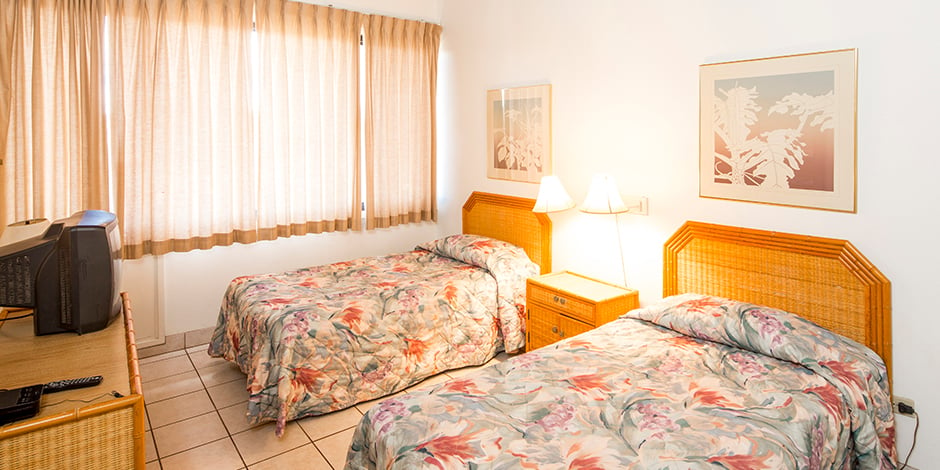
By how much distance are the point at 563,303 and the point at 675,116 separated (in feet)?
4.06

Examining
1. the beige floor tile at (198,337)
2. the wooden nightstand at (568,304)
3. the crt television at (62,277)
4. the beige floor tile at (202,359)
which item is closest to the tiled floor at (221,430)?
the beige floor tile at (202,359)

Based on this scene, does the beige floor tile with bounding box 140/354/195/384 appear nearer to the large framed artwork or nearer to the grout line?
the grout line

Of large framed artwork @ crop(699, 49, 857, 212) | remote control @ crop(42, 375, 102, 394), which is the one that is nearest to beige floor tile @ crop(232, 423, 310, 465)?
remote control @ crop(42, 375, 102, 394)

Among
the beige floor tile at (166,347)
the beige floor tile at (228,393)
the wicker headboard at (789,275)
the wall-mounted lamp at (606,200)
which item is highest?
the wall-mounted lamp at (606,200)

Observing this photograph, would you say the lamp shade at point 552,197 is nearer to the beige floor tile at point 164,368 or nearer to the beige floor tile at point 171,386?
the beige floor tile at point 171,386

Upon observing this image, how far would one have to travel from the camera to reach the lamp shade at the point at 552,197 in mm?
3600

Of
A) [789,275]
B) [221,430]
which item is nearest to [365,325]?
[221,430]

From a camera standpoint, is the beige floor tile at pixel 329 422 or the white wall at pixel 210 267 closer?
the beige floor tile at pixel 329 422

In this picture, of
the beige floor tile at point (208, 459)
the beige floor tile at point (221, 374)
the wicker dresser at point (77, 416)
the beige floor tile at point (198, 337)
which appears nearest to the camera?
the wicker dresser at point (77, 416)

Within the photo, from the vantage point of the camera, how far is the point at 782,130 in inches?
104

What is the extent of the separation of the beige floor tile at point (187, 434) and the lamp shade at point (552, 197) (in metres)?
2.24

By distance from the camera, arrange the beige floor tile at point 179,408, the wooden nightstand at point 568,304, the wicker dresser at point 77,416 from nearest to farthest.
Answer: the wicker dresser at point 77,416, the beige floor tile at point 179,408, the wooden nightstand at point 568,304

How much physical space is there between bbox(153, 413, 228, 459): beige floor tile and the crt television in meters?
0.77

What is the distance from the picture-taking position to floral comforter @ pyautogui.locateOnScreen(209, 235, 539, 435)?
9.48 feet
